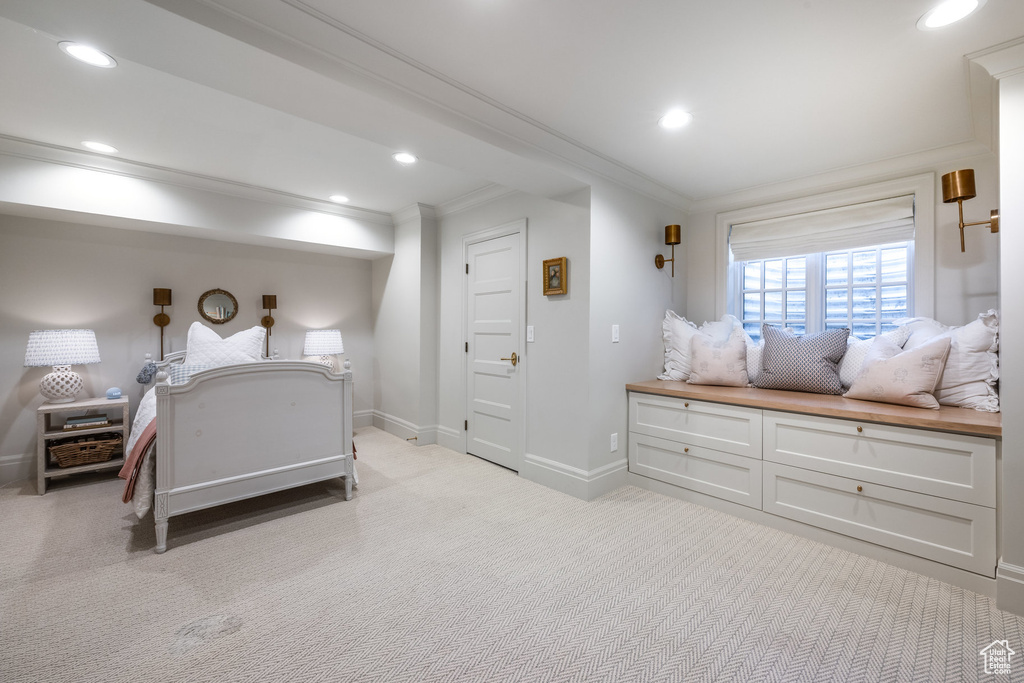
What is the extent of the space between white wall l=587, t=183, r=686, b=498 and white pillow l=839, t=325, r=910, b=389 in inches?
47.7

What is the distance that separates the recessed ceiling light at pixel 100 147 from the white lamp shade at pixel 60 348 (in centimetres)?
134

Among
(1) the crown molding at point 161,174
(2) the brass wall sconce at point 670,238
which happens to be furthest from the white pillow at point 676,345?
(1) the crown molding at point 161,174

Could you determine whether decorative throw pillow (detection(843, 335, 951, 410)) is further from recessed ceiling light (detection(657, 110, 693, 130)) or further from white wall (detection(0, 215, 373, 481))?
white wall (detection(0, 215, 373, 481))

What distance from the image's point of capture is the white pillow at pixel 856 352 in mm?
2633

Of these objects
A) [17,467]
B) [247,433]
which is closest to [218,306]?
[17,467]

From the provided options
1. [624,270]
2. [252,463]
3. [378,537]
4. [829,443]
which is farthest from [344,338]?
[829,443]

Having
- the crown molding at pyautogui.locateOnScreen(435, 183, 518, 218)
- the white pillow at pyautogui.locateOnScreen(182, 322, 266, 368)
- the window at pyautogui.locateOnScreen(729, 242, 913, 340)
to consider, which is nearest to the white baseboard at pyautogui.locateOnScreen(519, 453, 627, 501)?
the window at pyautogui.locateOnScreen(729, 242, 913, 340)

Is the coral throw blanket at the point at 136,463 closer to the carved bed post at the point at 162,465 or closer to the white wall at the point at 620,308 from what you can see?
the carved bed post at the point at 162,465

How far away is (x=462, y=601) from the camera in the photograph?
1854 mm

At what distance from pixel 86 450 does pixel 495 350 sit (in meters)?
3.20

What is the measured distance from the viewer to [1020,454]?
1760 mm

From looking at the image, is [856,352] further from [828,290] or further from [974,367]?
[828,290]

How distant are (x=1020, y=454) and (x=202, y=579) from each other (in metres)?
3.62

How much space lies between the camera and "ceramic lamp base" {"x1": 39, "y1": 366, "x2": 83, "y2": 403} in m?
3.21
